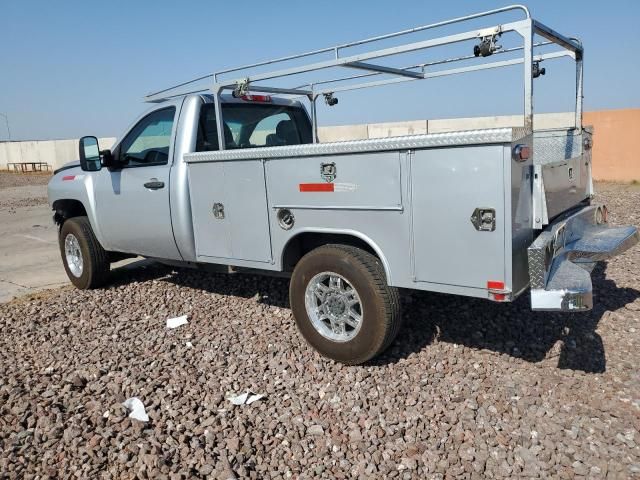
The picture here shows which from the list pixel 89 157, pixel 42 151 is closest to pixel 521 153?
pixel 89 157

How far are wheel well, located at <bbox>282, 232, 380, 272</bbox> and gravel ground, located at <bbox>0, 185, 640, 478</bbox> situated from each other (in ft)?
2.21

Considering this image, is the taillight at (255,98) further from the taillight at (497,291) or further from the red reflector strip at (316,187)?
the taillight at (497,291)

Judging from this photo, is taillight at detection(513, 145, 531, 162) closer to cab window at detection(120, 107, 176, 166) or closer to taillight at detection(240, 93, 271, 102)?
taillight at detection(240, 93, 271, 102)

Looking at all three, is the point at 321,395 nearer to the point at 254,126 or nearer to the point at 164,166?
the point at 164,166

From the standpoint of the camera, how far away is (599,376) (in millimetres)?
3734

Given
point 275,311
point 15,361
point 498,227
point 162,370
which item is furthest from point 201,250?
point 498,227

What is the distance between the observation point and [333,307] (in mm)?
4090

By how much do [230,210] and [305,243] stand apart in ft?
2.34

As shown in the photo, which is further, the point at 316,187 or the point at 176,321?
the point at 176,321

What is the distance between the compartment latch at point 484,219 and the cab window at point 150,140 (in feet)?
10.3

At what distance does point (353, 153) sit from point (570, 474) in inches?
88.4

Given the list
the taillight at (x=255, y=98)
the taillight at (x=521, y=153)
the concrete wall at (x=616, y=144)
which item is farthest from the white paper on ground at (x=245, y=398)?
the concrete wall at (x=616, y=144)

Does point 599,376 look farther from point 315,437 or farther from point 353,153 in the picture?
point 353,153

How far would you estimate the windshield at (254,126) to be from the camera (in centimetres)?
521
